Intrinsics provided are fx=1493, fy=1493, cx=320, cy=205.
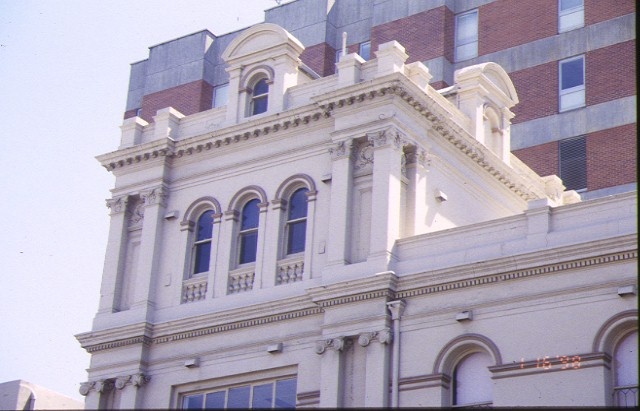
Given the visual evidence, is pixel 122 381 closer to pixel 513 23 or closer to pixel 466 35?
pixel 466 35

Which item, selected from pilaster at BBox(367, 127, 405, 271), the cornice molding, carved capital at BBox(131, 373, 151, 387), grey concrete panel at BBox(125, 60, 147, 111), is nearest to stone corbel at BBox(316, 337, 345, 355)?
the cornice molding

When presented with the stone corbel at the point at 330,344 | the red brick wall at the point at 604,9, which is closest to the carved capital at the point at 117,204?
the stone corbel at the point at 330,344

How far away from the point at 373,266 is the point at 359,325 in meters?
1.64

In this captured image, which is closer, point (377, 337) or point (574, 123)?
point (377, 337)

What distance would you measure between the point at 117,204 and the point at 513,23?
1992cm

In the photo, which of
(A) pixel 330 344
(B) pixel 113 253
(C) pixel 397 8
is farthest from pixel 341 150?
(C) pixel 397 8

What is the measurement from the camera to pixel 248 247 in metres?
42.6

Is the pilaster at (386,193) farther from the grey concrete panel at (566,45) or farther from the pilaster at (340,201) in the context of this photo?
the grey concrete panel at (566,45)

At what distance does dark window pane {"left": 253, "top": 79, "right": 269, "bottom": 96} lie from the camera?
146 feet

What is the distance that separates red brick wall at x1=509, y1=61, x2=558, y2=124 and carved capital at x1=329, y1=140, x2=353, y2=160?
16609mm

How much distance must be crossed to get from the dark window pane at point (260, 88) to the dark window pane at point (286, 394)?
927 centimetres

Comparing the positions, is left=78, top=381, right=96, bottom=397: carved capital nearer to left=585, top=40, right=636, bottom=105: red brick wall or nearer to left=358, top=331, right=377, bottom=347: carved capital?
left=358, top=331, right=377, bottom=347: carved capital

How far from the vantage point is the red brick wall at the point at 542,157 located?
2169 inches

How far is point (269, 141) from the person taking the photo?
43156 millimetres
